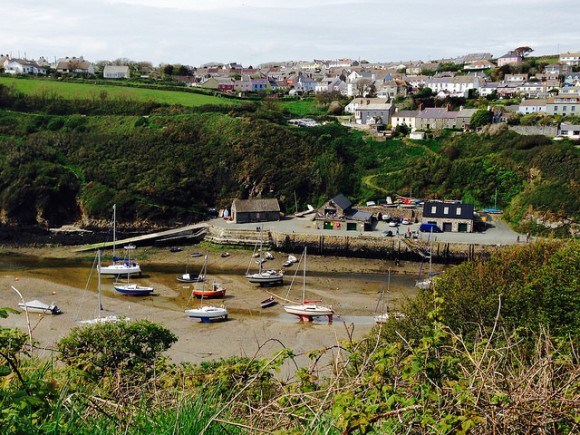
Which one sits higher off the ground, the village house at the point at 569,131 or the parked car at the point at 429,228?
the village house at the point at 569,131

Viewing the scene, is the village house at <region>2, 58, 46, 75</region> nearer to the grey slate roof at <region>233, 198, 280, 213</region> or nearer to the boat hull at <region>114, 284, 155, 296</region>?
the grey slate roof at <region>233, 198, 280, 213</region>

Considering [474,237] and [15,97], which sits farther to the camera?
[15,97]

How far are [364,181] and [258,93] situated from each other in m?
33.4

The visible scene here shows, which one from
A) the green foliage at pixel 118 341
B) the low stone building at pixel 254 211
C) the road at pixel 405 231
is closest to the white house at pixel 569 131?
the road at pixel 405 231

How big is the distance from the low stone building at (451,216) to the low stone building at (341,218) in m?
3.66

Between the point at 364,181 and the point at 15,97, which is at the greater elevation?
the point at 15,97

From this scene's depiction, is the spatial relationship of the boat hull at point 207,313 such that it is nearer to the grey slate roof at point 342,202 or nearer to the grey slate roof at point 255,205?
the grey slate roof at point 342,202

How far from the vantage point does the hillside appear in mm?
39500

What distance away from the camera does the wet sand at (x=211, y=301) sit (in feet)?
67.6

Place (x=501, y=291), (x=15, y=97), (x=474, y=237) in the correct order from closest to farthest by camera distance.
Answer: (x=501, y=291) < (x=474, y=237) < (x=15, y=97)

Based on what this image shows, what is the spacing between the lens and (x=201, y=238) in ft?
121

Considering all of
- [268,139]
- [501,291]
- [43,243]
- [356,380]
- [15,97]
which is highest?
[15,97]

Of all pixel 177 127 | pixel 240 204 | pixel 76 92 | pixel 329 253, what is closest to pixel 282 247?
pixel 329 253

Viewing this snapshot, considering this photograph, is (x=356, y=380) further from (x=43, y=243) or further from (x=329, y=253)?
(x=43, y=243)
